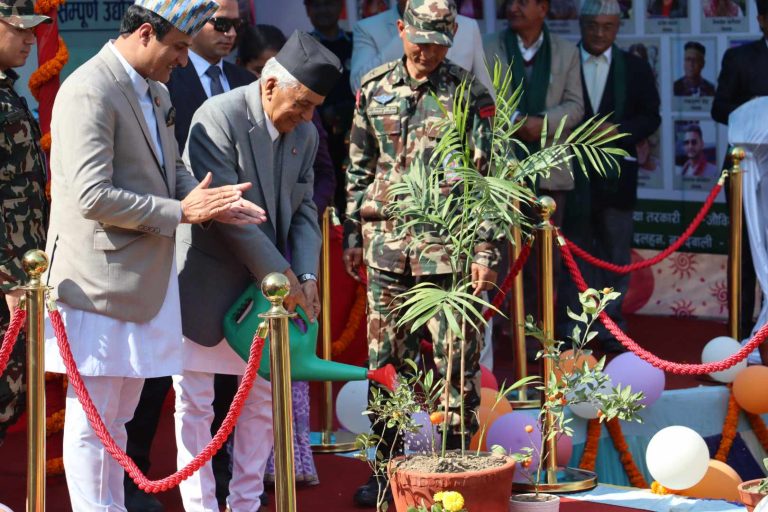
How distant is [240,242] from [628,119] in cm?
452

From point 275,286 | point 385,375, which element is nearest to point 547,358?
point 385,375

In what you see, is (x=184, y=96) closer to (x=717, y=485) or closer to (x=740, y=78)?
(x=717, y=485)

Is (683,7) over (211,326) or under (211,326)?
over

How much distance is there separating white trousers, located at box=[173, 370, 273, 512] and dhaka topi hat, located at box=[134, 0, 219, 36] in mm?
1302

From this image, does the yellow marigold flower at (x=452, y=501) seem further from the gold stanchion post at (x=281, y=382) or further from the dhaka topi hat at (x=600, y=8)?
the dhaka topi hat at (x=600, y=8)

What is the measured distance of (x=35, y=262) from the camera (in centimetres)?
481

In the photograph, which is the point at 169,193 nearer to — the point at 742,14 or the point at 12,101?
the point at 12,101

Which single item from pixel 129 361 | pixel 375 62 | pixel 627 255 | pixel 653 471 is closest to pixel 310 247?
pixel 129 361

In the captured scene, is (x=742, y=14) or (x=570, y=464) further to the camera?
(x=742, y=14)

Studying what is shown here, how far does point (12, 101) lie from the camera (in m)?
5.69

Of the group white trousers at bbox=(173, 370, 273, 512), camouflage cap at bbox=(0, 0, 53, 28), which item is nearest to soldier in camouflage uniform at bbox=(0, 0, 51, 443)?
camouflage cap at bbox=(0, 0, 53, 28)

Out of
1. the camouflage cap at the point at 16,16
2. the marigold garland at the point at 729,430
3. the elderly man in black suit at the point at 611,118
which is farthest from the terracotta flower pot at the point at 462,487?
the elderly man in black suit at the point at 611,118

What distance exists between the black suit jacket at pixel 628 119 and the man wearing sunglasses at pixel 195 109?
321cm

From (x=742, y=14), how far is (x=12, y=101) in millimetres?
5307
